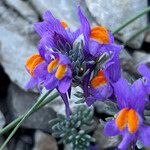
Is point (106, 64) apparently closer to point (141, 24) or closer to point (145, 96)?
point (145, 96)

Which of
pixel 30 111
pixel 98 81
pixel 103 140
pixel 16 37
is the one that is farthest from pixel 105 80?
pixel 16 37

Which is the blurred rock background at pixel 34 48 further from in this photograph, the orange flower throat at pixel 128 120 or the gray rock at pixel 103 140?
the orange flower throat at pixel 128 120

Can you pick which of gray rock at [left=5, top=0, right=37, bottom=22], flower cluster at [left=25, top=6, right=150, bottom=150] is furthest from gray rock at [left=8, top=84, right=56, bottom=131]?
flower cluster at [left=25, top=6, right=150, bottom=150]

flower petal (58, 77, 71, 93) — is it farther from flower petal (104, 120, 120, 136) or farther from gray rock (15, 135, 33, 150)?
gray rock (15, 135, 33, 150)

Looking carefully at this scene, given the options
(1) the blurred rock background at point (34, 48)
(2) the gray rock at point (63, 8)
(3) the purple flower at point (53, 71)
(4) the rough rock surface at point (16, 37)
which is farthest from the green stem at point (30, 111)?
(2) the gray rock at point (63, 8)

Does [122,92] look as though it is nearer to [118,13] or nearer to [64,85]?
[64,85]

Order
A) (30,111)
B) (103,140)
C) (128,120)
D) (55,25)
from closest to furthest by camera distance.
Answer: (128,120), (55,25), (30,111), (103,140)
